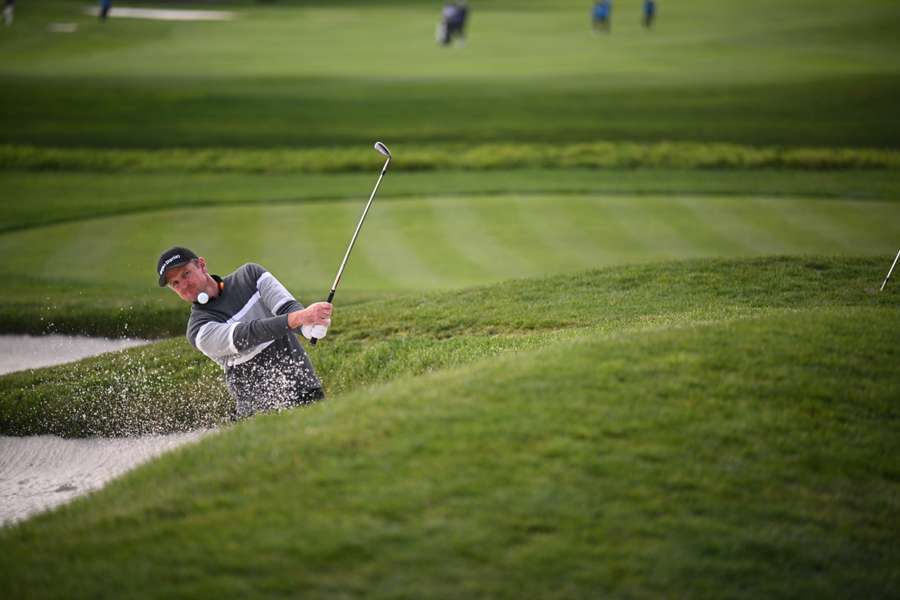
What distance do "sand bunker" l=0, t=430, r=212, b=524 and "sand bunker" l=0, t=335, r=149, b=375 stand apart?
2.58 m

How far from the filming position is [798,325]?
707 centimetres

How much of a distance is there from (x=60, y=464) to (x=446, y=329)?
3.70 m

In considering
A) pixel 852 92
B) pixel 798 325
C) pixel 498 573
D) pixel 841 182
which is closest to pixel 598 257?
pixel 798 325

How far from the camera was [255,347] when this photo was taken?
7160 millimetres

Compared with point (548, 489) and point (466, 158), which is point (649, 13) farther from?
point (548, 489)

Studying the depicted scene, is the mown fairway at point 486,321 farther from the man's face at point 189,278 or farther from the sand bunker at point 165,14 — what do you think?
the sand bunker at point 165,14

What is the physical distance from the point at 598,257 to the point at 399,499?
974 cm

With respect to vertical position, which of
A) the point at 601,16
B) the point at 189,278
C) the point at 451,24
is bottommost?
the point at 451,24

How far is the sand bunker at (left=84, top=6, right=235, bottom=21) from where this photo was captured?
48719mm

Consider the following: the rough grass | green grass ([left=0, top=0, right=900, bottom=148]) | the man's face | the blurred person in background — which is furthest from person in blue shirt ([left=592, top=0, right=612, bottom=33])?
the man's face

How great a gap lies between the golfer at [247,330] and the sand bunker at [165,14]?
43614 millimetres

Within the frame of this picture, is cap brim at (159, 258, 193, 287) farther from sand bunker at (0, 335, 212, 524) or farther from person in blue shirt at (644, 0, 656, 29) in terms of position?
person in blue shirt at (644, 0, 656, 29)

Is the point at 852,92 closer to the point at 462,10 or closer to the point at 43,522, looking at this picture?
the point at 462,10

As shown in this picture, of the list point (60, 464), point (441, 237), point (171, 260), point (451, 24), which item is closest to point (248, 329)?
point (171, 260)
